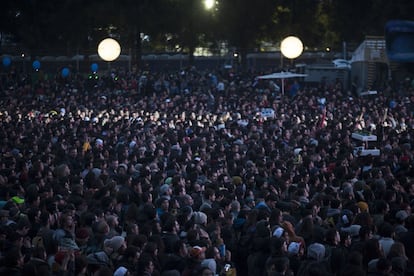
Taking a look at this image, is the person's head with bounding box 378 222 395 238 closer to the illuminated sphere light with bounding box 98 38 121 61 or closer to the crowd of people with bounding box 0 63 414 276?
the crowd of people with bounding box 0 63 414 276

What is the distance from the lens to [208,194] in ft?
42.2

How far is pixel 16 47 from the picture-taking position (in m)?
56.7

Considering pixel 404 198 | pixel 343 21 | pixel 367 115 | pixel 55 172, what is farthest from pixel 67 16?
pixel 404 198

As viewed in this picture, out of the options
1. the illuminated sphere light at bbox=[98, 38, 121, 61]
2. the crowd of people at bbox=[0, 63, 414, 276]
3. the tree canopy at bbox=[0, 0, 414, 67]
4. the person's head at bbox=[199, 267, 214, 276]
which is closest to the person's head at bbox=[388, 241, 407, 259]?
the crowd of people at bbox=[0, 63, 414, 276]

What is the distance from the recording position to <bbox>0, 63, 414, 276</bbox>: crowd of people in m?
9.57

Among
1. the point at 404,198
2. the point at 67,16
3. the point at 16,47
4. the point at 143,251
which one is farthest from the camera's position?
Answer: the point at 16,47

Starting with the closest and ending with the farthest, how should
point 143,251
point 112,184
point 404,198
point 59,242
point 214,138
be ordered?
1. point 143,251
2. point 59,242
3. point 404,198
4. point 112,184
5. point 214,138

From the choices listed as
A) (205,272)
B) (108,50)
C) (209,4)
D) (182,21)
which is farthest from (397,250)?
(209,4)

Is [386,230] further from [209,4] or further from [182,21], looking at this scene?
[209,4]

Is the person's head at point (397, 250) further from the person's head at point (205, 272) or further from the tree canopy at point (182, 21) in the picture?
the tree canopy at point (182, 21)

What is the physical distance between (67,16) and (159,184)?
3598 centimetres

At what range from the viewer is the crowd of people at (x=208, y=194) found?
957 cm

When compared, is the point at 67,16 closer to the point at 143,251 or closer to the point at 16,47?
the point at 16,47

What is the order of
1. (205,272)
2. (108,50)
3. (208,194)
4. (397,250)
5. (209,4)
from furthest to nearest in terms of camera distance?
(209,4)
(108,50)
(208,194)
(397,250)
(205,272)
